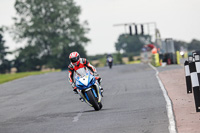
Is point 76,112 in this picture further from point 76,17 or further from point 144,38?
point 144,38

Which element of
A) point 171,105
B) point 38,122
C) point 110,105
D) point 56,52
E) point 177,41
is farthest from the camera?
point 177,41

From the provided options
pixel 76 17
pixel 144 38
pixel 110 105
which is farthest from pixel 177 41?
pixel 110 105

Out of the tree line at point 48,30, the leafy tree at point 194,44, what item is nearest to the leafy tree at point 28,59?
the tree line at point 48,30

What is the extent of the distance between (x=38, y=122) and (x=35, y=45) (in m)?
79.5

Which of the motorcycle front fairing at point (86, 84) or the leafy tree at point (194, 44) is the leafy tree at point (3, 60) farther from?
the leafy tree at point (194, 44)

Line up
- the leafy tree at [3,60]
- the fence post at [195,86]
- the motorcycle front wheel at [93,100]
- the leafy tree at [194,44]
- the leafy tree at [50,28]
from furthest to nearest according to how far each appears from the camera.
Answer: the leafy tree at [194,44], the leafy tree at [3,60], the leafy tree at [50,28], the motorcycle front wheel at [93,100], the fence post at [195,86]

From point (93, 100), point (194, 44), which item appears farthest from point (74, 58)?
point (194, 44)

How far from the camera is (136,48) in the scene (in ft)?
641

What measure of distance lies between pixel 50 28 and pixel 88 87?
77918mm

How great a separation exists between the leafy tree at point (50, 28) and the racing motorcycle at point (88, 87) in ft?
244

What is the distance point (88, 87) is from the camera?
1318cm

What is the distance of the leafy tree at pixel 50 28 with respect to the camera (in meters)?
88.9

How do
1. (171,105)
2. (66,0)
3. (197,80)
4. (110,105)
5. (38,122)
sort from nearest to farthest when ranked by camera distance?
1. (197,80)
2. (38,122)
3. (171,105)
4. (110,105)
5. (66,0)

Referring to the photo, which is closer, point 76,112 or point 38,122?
point 38,122
